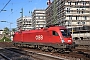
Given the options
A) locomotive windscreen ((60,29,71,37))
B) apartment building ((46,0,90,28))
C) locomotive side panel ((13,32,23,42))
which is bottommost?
locomotive side panel ((13,32,23,42))

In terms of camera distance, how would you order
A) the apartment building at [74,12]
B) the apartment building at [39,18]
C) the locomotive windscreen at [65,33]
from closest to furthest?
the locomotive windscreen at [65,33] → the apartment building at [74,12] → the apartment building at [39,18]

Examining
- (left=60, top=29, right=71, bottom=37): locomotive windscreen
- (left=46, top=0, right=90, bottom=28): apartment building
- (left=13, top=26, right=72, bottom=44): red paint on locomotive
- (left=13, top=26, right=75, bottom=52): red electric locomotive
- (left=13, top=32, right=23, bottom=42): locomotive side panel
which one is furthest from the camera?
(left=46, top=0, right=90, bottom=28): apartment building

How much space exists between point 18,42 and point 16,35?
7.91 feet

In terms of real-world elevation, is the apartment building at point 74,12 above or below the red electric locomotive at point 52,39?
above

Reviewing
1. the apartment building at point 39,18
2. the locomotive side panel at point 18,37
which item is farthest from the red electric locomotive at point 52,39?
the apartment building at point 39,18

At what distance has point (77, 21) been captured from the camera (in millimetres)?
95625

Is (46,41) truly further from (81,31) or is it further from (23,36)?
(81,31)

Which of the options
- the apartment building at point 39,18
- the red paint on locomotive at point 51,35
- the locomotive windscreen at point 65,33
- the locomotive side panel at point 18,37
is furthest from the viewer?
the apartment building at point 39,18

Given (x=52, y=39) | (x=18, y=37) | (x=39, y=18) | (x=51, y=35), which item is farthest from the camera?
(x=39, y=18)

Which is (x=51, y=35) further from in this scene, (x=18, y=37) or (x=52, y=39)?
(x=18, y=37)

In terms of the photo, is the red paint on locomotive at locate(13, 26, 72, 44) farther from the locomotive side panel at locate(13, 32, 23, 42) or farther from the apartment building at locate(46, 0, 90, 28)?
the apartment building at locate(46, 0, 90, 28)

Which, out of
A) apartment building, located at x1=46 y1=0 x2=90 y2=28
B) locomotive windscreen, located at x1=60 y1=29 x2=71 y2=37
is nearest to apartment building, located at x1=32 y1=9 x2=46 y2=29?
apartment building, located at x1=46 y1=0 x2=90 y2=28

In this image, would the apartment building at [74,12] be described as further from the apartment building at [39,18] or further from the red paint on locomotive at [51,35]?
the red paint on locomotive at [51,35]

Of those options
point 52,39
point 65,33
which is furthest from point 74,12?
point 65,33
